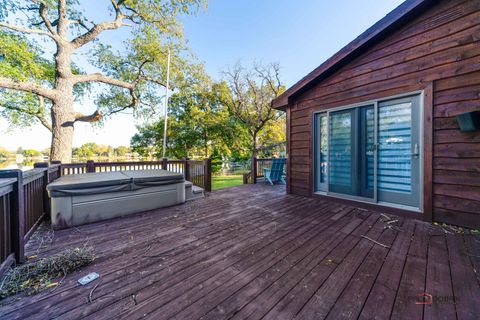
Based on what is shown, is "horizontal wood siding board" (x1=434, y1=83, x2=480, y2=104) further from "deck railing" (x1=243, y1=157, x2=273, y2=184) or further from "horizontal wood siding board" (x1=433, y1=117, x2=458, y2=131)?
"deck railing" (x1=243, y1=157, x2=273, y2=184)

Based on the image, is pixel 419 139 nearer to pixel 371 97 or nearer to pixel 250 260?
pixel 371 97

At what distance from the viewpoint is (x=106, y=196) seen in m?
2.88

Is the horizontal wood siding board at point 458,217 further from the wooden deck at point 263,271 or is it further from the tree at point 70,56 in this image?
the tree at point 70,56

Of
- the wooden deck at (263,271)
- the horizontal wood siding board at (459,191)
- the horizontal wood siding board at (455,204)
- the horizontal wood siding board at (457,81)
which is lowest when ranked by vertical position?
the wooden deck at (263,271)

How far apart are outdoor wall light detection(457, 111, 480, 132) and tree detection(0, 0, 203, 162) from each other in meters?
10.1

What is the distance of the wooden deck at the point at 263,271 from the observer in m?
1.18

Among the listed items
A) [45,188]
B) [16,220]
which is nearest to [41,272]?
[16,220]

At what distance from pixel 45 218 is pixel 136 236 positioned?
76.9 inches

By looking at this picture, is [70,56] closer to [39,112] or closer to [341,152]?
[39,112]

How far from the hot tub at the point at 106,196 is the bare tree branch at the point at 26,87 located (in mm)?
5394

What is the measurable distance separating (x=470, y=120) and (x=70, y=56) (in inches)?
432

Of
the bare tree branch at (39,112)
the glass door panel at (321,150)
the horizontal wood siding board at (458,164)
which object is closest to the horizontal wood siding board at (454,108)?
the horizontal wood siding board at (458,164)

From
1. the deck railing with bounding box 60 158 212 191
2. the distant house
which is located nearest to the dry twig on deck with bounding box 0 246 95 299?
the deck railing with bounding box 60 158 212 191

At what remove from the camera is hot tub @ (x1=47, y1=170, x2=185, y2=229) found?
253cm
